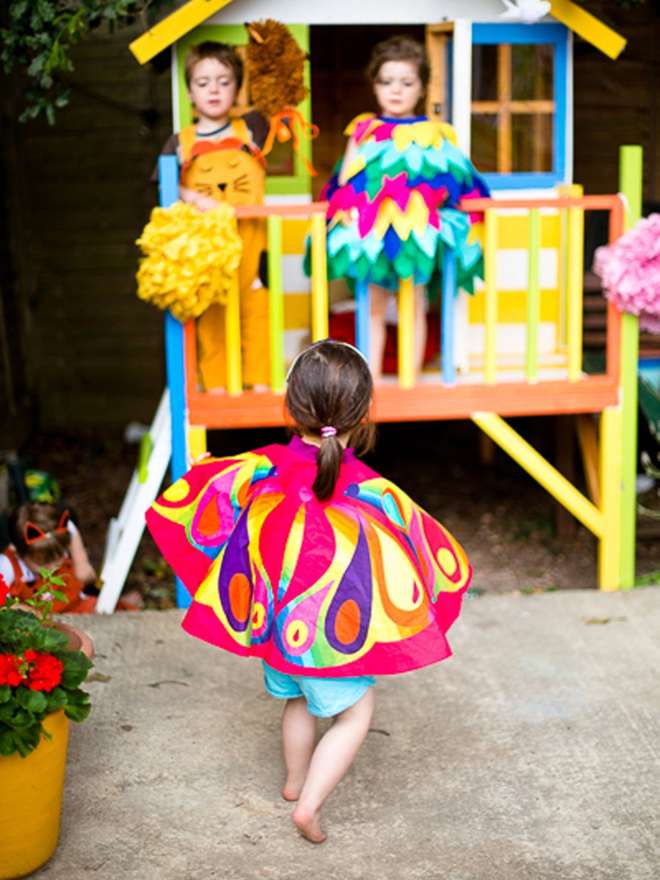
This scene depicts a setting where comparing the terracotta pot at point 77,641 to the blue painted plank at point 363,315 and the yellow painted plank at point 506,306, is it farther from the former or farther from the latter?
the yellow painted plank at point 506,306

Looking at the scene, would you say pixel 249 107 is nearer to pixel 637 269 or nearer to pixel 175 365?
pixel 175 365

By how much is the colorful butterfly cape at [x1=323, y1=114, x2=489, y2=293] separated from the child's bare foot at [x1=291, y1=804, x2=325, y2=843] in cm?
211

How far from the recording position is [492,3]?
4.57m

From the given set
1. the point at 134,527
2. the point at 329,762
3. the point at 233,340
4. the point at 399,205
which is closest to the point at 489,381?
the point at 399,205

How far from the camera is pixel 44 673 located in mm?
2395

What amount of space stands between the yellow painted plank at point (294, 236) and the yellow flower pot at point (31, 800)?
2.74 m

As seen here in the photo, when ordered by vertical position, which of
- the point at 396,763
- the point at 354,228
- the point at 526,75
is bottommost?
the point at 396,763

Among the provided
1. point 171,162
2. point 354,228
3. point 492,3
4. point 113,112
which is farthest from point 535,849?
point 113,112

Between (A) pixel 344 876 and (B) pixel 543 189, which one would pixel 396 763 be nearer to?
(A) pixel 344 876

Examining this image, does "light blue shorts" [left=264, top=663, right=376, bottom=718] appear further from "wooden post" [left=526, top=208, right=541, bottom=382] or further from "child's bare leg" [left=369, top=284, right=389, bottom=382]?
"wooden post" [left=526, top=208, right=541, bottom=382]

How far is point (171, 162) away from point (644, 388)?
2.39 m

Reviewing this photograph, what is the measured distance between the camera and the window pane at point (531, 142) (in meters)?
4.73

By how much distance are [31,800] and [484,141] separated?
11.1 ft

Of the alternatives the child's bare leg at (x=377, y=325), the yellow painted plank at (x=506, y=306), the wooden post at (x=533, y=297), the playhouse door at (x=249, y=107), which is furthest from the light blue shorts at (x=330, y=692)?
the playhouse door at (x=249, y=107)
